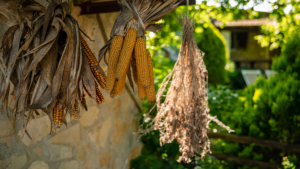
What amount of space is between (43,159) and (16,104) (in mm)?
869

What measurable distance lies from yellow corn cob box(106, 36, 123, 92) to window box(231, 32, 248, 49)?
18222 millimetres

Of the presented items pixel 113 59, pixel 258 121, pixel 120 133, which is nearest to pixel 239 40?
pixel 258 121

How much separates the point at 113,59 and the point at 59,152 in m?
1.29

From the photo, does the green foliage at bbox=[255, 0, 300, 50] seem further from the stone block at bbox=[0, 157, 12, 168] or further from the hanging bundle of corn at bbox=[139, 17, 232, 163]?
the stone block at bbox=[0, 157, 12, 168]

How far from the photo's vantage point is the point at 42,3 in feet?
4.87

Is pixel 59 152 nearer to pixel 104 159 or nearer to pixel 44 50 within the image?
pixel 104 159

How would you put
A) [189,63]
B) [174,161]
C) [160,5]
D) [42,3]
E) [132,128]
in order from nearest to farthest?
[42,3]
[160,5]
[189,63]
[174,161]
[132,128]

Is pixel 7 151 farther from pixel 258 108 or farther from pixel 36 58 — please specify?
pixel 258 108

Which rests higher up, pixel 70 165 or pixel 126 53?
pixel 126 53

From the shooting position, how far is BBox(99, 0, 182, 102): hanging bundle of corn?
56.5 inches

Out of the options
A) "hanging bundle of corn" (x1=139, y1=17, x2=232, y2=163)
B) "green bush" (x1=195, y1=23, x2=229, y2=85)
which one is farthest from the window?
"hanging bundle of corn" (x1=139, y1=17, x2=232, y2=163)

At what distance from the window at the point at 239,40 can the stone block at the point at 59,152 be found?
17.8 m

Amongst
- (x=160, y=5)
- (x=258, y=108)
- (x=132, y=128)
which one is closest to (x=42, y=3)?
(x=160, y=5)

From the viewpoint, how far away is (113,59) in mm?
1445
